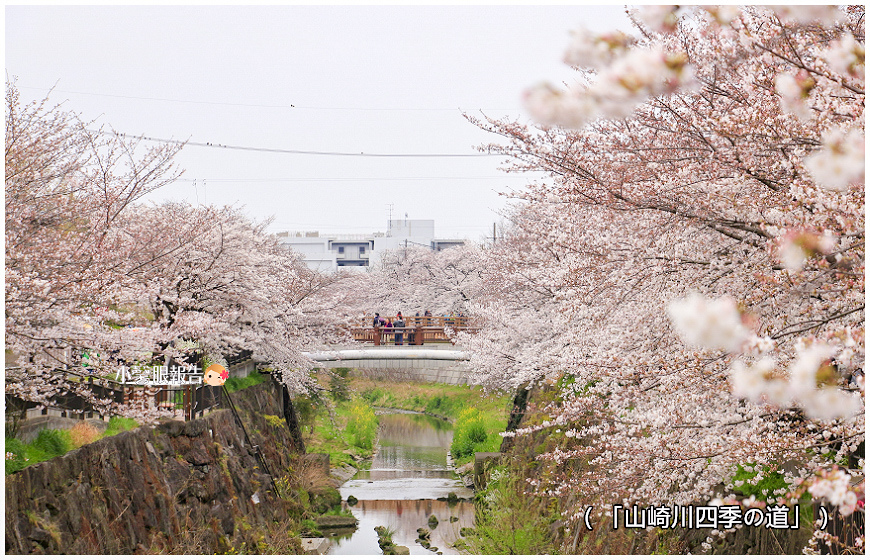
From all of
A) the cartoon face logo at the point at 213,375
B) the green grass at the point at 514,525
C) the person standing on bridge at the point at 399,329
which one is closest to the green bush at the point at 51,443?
the cartoon face logo at the point at 213,375

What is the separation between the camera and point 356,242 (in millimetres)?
81875

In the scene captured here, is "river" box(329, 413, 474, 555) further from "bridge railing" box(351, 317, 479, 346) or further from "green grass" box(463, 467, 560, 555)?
"bridge railing" box(351, 317, 479, 346)

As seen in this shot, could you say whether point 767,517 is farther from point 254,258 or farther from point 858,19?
point 254,258

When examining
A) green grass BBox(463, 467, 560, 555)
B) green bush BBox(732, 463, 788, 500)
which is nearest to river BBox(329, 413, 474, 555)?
green grass BBox(463, 467, 560, 555)

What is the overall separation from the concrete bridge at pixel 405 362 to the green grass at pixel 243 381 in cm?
508

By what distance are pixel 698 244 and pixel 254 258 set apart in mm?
12435

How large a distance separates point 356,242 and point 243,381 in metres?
62.4

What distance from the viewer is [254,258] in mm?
17016

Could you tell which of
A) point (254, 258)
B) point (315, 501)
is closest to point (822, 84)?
point (254, 258)

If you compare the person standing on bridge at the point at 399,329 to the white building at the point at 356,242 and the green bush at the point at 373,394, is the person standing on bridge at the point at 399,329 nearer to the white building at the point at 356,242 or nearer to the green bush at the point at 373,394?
the green bush at the point at 373,394

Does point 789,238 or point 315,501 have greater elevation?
point 789,238

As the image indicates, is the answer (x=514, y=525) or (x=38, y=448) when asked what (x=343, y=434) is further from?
(x=38, y=448)

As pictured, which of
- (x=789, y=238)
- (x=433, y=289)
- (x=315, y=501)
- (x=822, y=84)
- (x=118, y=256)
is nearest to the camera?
(x=789, y=238)

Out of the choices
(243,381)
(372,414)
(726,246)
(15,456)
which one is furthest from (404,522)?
(726,246)
